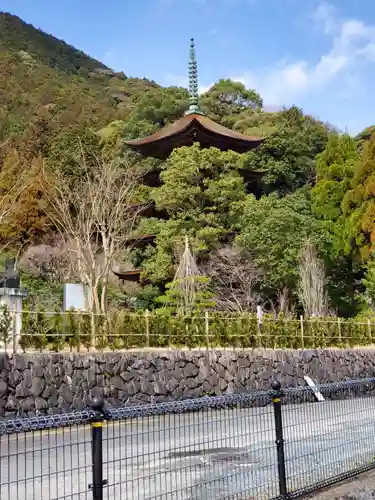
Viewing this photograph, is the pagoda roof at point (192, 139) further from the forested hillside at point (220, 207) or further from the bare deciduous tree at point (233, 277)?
the bare deciduous tree at point (233, 277)

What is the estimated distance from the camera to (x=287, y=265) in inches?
935

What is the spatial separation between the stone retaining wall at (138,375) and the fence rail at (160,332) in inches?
16.6

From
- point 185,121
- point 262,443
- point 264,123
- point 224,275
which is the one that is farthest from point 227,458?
point 264,123

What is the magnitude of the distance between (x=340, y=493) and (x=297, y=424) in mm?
687

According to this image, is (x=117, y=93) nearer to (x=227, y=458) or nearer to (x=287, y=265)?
(x=287, y=265)

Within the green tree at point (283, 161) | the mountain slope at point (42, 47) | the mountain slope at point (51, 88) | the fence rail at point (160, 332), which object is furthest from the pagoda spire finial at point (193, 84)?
the mountain slope at point (42, 47)

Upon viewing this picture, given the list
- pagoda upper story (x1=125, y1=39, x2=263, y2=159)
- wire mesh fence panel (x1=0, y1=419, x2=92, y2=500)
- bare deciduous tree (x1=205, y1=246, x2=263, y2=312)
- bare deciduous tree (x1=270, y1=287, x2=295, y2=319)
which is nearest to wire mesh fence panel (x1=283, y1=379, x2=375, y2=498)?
wire mesh fence panel (x1=0, y1=419, x2=92, y2=500)

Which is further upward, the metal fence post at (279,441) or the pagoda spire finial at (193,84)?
the pagoda spire finial at (193,84)

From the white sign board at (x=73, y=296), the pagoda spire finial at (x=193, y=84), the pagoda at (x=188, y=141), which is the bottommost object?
the white sign board at (x=73, y=296)

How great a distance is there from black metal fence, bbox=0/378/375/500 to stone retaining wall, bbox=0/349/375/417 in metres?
5.08

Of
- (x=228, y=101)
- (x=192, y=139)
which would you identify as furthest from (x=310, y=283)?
(x=228, y=101)

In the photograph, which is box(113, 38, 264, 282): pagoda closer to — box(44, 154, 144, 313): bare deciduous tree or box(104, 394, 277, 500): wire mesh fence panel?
box(44, 154, 144, 313): bare deciduous tree

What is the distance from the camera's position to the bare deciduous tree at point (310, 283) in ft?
76.3

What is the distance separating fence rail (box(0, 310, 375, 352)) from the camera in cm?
1120
